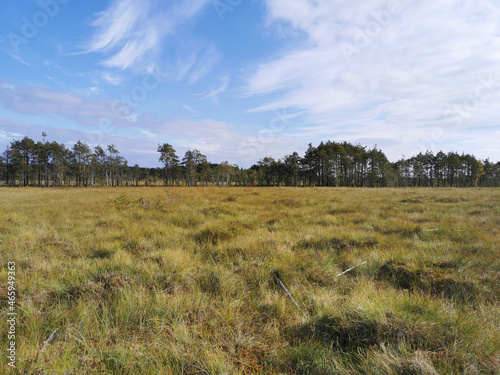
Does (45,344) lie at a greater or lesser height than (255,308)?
greater

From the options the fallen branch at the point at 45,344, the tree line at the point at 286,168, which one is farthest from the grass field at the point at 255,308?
the tree line at the point at 286,168

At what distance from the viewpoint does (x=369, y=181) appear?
7819 cm

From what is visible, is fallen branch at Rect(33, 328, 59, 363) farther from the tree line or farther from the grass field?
the tree line

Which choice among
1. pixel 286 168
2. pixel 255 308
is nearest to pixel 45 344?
pixel 255 308

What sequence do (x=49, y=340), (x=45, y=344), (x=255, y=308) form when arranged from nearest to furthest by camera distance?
1. (x=45, y=344)
2. (x=49, y=340)
3. (x=255, y=308)

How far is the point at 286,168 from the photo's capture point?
3073 inches

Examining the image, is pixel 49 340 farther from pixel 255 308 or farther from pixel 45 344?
pixel 255 308

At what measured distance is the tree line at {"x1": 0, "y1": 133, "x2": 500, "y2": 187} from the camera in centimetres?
6278

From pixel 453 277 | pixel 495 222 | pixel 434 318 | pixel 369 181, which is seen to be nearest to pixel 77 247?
pixel 434 318

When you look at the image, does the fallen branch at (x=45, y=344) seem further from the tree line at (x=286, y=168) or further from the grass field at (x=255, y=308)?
the tree line at (x=286, y=168)

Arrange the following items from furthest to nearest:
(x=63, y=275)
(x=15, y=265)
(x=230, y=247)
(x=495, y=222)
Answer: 1. (x=495, y=222)
2. (x=230, y=247)
3. (x=15, y=265)
4. (x=63, y=275)

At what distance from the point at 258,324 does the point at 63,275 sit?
11.9ft

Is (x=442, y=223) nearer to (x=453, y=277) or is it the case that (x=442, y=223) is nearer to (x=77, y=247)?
(x=453, y=277)

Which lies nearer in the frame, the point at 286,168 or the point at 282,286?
the point at 282,286
